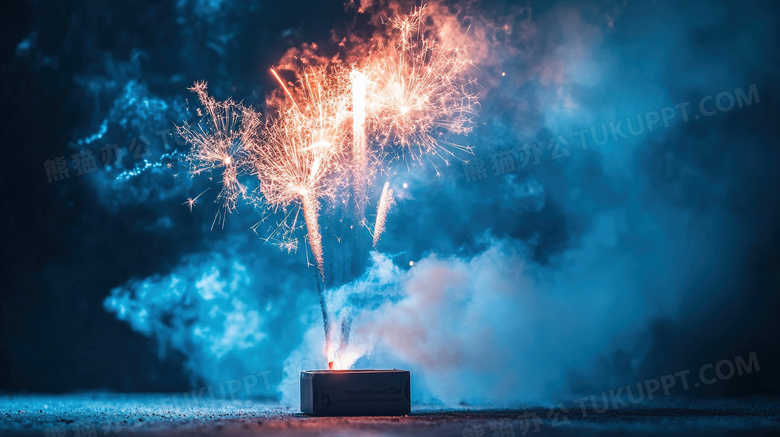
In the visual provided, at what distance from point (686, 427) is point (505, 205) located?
797 centimetres

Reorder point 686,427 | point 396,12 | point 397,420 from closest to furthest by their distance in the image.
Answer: point 686,427, point 397,420, point 396,12

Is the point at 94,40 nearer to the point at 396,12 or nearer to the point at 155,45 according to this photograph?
the point at 155,45

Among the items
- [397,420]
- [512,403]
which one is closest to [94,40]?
[397,420]

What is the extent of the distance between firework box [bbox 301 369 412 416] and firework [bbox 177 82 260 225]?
21.6ft

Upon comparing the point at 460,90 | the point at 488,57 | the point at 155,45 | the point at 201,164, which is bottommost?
the point at 201,164

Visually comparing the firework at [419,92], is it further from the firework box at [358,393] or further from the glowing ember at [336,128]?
the firework box at [358,393]

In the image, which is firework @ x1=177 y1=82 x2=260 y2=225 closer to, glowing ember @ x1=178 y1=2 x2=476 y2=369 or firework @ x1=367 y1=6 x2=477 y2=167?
glowing ember @ x1=178 y1=2 x2=476 y2=369

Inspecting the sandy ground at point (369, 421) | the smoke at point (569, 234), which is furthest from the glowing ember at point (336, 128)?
the sandy ground at point (369, 421)

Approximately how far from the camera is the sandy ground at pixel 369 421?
8.28 metres

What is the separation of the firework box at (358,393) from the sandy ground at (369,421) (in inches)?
19.0

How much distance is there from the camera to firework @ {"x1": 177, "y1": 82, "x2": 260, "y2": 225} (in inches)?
590

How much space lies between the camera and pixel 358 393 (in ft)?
36.2

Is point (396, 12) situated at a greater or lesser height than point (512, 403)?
greater

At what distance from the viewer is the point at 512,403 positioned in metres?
14.4
